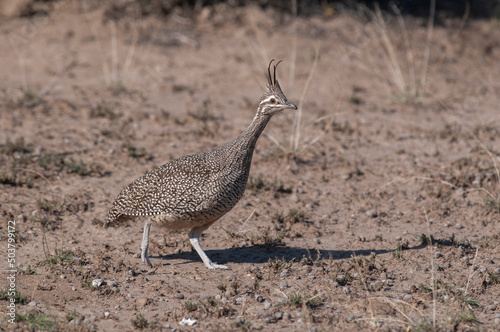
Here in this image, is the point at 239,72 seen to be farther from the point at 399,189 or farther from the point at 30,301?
the point at 30,301

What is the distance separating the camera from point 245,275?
616cm

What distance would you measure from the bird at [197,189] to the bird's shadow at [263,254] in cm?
30

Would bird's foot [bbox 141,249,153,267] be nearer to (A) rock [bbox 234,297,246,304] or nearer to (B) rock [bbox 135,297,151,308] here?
(B) rock [bbox 135,297,151,308]

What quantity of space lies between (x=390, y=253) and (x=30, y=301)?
148 inches

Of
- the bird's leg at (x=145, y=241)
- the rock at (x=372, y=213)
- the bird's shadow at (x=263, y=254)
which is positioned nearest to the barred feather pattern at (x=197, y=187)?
the bird's leg at (x=145, y=241)

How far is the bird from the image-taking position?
593cm

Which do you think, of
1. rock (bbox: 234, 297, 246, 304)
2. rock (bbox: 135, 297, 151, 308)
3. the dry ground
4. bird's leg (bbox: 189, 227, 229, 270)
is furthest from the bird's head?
rock (bbox: 135, 297, 151, 308)

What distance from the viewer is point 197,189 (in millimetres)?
5965

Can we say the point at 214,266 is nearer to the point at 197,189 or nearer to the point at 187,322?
the point at 197,189

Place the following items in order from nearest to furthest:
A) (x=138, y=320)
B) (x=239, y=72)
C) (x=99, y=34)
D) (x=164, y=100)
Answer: (x=138, y=320), (x=164, y=100), (x=239, y=72), (x=99, y=34)

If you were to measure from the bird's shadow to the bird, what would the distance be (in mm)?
302

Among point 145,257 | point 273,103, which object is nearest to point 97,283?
point 145,257

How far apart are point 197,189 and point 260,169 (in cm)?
285

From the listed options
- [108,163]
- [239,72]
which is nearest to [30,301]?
[108,163]
